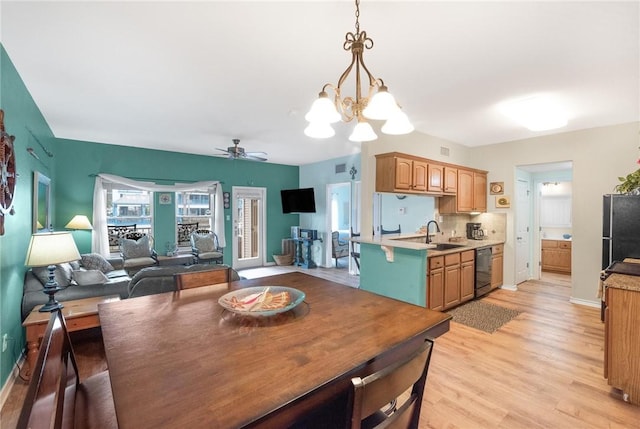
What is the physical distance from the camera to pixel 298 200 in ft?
24.0

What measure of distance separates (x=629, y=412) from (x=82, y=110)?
5.88 metres

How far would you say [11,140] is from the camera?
2312mm

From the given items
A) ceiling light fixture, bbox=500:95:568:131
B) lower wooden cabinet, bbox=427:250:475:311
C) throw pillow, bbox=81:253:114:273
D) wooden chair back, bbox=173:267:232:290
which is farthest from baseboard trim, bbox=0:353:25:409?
ceiling light fixture, bbox=500:95:568:131

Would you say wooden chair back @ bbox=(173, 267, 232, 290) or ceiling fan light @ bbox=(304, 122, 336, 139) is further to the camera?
wooden chair back @ bbox=(173, 267, 232, 290)

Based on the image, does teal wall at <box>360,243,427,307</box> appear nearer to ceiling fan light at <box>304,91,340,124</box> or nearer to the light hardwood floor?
the light hardwood floor

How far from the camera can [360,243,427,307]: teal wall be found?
347cm

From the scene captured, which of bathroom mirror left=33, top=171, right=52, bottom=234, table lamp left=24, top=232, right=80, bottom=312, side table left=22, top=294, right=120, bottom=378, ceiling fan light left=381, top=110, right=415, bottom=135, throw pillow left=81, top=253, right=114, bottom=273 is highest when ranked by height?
ceiling fan light left=381, top=110, right=415, bottom=135

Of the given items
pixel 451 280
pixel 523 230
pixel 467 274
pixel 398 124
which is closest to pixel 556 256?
pixel 523 230

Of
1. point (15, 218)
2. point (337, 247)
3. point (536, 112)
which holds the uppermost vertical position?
point (536, 112)

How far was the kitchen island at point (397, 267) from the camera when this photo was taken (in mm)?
3467

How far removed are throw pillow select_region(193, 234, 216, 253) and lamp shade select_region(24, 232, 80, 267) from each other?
3.49 meters

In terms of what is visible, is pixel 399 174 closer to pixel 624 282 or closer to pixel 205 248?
pixel 624 282

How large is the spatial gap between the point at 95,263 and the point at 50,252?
2.29 meters

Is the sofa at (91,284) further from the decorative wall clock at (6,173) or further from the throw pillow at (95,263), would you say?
the decorative wall clock at (6,173)
